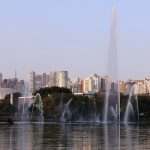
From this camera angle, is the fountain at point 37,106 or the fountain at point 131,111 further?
the fountain at point 37,106

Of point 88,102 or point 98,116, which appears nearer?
point 98,116

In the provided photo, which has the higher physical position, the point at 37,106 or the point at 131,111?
the point at 37,106

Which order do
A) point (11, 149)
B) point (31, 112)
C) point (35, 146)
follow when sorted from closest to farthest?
point (11, 149) < point (35, 146) < point (31, 112)

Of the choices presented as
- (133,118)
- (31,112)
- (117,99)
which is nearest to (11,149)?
(117,99)

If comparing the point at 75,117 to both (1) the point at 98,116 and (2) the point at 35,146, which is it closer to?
(1) the point at 98,116

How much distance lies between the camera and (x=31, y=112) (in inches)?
4446

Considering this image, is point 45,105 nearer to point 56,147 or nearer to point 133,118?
point 133,118

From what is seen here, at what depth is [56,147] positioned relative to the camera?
26031 mm

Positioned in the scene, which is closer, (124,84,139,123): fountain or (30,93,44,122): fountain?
(124,84,139,123): fountain

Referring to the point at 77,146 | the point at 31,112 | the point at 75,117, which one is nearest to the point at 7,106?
the point at 31,112

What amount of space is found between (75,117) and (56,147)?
64.2m

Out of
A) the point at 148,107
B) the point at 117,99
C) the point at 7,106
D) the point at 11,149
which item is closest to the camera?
the point at 11,149

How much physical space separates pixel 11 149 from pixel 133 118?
61578 millimetres

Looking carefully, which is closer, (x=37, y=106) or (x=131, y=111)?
(x=131, y=111)
